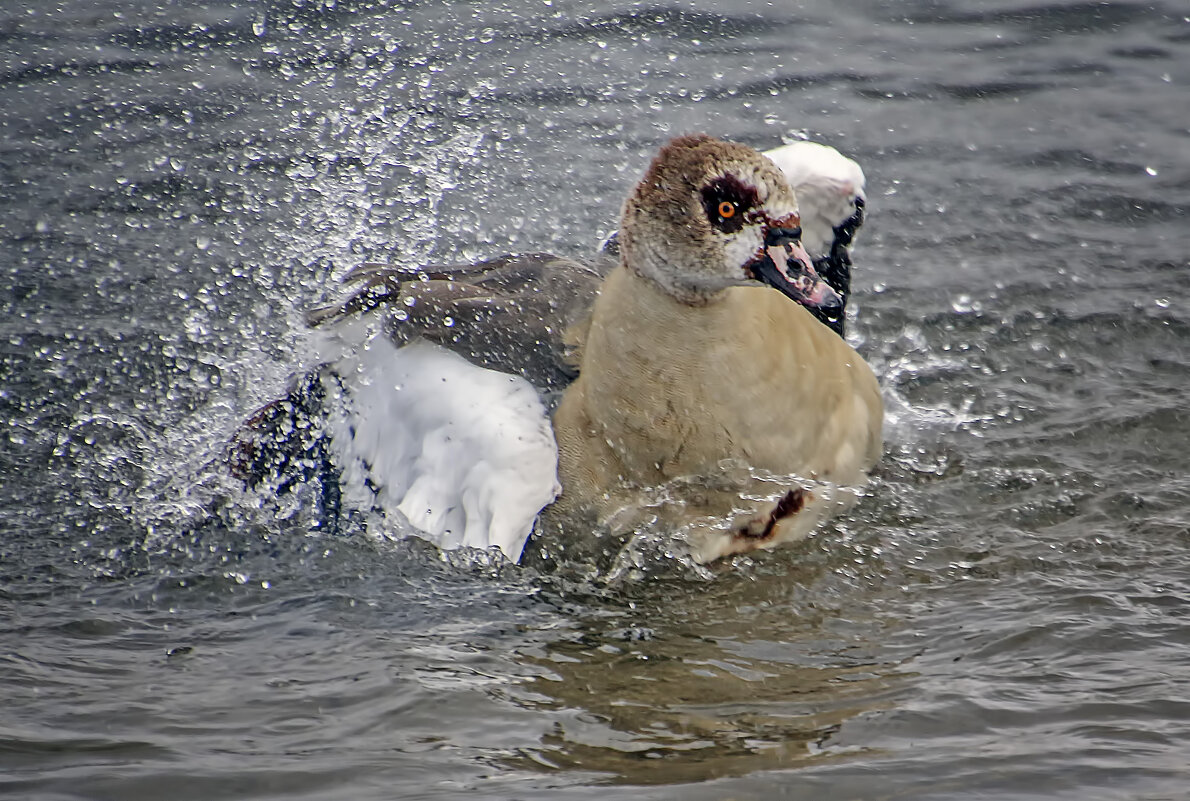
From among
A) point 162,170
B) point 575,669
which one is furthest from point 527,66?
point 575,669

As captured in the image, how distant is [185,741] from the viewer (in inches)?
120

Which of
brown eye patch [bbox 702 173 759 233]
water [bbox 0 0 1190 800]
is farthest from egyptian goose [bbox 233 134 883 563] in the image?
water [bbox 0 0 1190 800]

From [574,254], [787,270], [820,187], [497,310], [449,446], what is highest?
[820,187]

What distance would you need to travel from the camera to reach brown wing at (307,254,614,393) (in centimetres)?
437

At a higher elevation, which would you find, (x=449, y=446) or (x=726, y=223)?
(x=726, y=223)

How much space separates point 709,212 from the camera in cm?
385

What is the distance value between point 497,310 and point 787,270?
1.09 meters

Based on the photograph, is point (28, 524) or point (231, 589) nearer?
point (231, 589)

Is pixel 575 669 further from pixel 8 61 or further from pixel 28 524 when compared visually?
pixel 8 61

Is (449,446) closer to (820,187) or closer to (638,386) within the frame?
(638,386)

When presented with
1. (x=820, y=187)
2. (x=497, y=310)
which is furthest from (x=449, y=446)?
(x=820, y=187)

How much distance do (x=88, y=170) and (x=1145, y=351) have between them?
18.1ft

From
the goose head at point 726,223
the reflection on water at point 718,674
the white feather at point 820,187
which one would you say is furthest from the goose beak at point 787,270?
the white feather at point 820,187

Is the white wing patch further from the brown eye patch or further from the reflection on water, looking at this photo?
the brown eye patch
